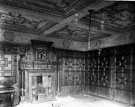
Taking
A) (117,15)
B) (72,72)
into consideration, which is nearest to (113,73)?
(72,72)

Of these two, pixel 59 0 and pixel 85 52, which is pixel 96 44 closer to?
pixel 85 52

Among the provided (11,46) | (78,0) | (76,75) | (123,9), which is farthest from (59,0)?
(76,75)

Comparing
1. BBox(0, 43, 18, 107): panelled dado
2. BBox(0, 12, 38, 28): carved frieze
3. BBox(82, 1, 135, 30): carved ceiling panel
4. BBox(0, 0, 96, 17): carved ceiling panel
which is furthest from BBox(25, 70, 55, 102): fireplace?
BBox(82, 1, 135, 30): carved ceiling panel

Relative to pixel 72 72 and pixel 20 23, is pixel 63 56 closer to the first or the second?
pixel 72 72

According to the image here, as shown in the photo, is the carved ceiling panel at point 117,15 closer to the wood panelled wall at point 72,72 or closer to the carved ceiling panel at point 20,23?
the carved ceiling panel at point 20,23

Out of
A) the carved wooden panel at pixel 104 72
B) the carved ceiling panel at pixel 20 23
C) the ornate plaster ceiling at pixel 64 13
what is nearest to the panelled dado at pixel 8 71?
the carved ceiling panel at pixel 20 23

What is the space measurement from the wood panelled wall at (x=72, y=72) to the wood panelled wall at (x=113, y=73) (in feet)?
1.30

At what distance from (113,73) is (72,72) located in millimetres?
2480

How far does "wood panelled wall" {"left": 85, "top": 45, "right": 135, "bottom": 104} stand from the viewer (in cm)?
619

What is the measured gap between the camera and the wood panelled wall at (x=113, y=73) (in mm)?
6188

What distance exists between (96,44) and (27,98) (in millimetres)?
4965

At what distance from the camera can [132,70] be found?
6.09m

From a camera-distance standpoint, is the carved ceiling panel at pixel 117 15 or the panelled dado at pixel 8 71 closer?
the carved ceiling panel at pixel 117 15

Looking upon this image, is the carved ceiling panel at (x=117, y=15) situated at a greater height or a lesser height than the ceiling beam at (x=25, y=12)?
greater
